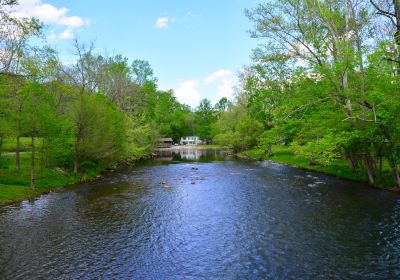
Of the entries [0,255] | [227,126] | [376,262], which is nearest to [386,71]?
[376,262]

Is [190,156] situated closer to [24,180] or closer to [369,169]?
[24,180]

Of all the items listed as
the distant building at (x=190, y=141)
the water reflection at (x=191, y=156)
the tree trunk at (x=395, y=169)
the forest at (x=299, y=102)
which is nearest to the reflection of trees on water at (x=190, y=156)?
the water reflection at (x=191, y=156)

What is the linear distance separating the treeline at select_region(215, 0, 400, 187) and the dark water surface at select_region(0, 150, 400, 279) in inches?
174

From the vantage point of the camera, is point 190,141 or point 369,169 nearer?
point 369,169

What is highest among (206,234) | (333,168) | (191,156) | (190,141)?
(190,141)

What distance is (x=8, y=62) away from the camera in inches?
1244

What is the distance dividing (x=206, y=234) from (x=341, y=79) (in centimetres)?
1894

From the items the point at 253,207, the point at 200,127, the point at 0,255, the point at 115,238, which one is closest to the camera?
the point at 0,255

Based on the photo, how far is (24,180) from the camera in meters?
32.1

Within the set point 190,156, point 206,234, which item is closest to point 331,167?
point 206,234

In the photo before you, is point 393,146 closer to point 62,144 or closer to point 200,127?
point 62,144

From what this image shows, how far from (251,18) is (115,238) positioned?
91.9 feet

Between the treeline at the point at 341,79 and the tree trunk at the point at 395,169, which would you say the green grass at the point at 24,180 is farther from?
the tree trunk at the point at 395,169

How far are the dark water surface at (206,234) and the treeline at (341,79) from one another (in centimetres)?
441
